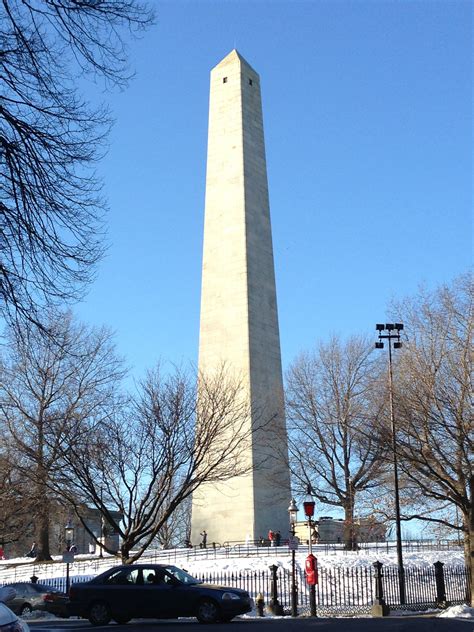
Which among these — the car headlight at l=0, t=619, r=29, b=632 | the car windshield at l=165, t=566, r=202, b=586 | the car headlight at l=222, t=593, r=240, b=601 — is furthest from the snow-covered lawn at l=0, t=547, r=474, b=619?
the car headlight at l=0, t=619, r=29, b=632

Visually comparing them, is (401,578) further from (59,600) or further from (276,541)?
(276,541)

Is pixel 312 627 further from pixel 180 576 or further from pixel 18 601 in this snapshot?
pixel 18 601

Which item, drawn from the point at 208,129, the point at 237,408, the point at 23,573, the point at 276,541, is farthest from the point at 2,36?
the point at 208,129

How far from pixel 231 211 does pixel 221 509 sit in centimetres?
1645

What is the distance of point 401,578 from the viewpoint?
23828 millimetres

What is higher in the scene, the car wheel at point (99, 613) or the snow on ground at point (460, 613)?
the car wheel at point (99, 613)

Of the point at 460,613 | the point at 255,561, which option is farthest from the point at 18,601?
the point at 460,613

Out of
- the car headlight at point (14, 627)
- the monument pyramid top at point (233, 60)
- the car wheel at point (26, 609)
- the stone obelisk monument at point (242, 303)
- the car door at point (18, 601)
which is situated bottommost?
the car wheel at point (26, 609)

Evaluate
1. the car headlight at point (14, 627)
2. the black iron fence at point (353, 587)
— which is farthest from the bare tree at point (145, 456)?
the car headlight at point (14, 627)

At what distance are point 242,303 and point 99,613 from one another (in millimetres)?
29694

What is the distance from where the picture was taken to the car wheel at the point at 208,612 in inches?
664

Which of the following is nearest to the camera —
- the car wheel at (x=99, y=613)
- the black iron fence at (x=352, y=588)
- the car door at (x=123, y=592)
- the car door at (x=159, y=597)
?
the car door at (x=159, y=597)

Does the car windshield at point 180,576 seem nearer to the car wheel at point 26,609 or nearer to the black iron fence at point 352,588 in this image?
the black iron fence at point 352,588

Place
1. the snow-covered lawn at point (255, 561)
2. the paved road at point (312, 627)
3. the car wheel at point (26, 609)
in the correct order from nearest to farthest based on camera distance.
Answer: the paved road at point (312, 627) → the car wheel at point (26, 609) → the snow-covered lawn at point (255, 561)
